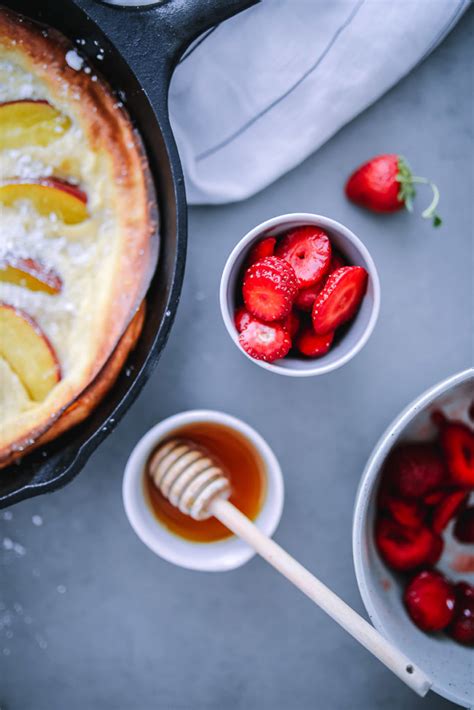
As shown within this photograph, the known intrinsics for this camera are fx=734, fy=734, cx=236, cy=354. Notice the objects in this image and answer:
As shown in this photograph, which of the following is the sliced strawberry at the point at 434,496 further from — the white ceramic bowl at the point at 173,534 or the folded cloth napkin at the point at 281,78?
the folded cloth napkin at the point at 281,78

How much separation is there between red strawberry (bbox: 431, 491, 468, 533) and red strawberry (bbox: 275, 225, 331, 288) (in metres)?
0.51

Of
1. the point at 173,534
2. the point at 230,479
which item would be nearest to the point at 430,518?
the point at 230,479

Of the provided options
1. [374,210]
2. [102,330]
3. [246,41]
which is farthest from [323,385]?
[246,41]

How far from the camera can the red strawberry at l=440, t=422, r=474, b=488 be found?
1360 mm

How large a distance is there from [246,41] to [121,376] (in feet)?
2.16

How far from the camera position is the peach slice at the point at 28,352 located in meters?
1.15

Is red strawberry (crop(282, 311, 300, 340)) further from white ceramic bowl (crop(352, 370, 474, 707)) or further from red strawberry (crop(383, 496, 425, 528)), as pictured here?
red strawberry (crop(383, 496, 425, 528))

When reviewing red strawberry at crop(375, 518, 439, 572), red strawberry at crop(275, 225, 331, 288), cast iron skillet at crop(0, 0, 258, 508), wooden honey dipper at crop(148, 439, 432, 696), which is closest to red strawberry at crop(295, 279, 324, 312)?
red strawberry at crop(275, 225, 331, 288)

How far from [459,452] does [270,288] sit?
51 cm

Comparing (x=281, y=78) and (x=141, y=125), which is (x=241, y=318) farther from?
(x=281, y=78)

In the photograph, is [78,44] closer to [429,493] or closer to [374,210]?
Answer: [374,210]

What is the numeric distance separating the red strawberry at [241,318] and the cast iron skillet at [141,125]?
128mm

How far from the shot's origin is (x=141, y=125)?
1212 millimetres

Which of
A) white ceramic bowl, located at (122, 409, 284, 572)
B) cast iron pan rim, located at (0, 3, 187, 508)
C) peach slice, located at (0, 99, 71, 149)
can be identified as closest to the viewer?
cast iron pan rim, located at (0, 3, 187, 508)
